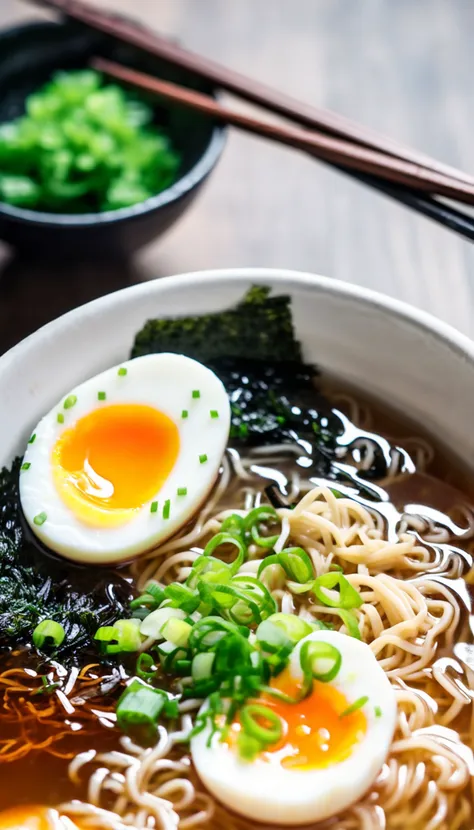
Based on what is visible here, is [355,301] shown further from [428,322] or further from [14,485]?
[14,485]

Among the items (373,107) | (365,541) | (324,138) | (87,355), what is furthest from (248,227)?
(365,541)

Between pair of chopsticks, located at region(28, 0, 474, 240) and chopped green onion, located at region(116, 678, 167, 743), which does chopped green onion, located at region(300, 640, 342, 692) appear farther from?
pair of chopsticks, located at region(28, 0, 474, 240)

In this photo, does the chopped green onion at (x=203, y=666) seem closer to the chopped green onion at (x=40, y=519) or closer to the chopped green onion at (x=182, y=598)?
the chopped green onion at (x=182, y=598)

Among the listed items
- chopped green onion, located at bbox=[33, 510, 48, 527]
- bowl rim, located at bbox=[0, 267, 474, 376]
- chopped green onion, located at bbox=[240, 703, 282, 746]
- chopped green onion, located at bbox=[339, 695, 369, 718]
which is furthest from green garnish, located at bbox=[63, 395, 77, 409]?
chopped green onion, located at bbox=[339, 695, 369, 718]

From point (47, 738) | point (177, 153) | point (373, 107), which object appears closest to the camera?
point (47, 738)

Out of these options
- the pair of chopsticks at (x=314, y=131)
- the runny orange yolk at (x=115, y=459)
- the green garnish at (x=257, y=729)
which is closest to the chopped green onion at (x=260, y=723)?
the green garnish at (x=257, y=729)

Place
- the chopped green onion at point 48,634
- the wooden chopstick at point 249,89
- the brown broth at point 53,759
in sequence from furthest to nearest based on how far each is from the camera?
1. the wooden chopstick at point 249,89
2. the chopped green onion at point 48,634
3. the brown broth at point 53,759
